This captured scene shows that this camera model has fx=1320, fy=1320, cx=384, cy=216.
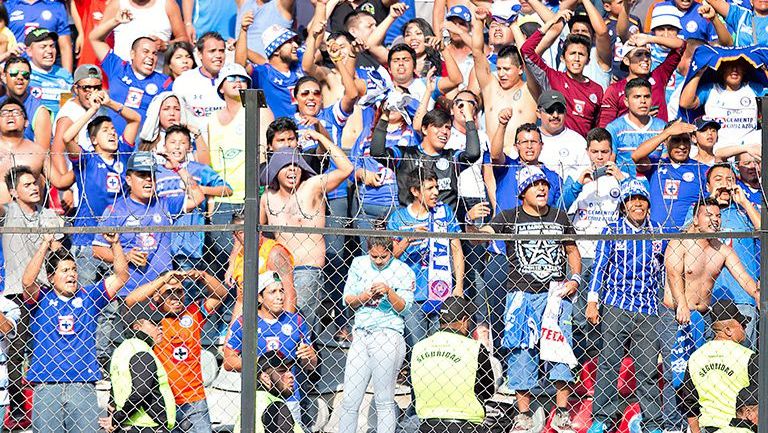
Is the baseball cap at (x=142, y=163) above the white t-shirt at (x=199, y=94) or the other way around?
the other way around

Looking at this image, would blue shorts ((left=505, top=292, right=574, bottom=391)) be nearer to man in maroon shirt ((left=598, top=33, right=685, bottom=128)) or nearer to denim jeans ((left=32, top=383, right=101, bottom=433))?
man in maroon shirt ((left=598, top=33, right=685, bottom=128))

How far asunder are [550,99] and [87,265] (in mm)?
3548

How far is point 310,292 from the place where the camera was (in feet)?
28.2

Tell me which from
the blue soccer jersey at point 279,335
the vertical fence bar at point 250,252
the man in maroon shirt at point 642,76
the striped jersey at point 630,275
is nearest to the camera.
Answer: the vertical fence bar at point 250,252

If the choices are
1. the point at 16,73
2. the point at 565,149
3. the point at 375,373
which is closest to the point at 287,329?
the point at 375,373

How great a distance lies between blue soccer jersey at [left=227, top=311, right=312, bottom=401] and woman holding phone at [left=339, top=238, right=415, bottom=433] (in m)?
0.34

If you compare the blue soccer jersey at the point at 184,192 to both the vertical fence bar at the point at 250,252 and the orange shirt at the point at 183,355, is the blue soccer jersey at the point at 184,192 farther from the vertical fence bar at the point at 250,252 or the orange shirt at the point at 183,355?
the vertical fence bar at the point at 250,252

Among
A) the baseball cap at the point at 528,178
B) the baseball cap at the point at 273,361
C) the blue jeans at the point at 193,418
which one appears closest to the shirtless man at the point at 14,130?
the blue jeans at the point at 193,418

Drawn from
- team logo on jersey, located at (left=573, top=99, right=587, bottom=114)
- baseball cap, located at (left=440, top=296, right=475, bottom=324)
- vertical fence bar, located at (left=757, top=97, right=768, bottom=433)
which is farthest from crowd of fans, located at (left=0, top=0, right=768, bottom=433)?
vertical fence bar, located at (left=757, top=97, right=768, bottom=433)

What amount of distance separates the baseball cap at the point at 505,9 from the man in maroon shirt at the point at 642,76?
1078 mm

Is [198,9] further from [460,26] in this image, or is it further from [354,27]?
[460,26]

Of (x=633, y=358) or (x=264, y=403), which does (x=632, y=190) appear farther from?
(x=264, y=403)

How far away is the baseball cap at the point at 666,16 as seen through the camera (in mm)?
10523

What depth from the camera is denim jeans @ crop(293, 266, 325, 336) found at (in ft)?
27.7
